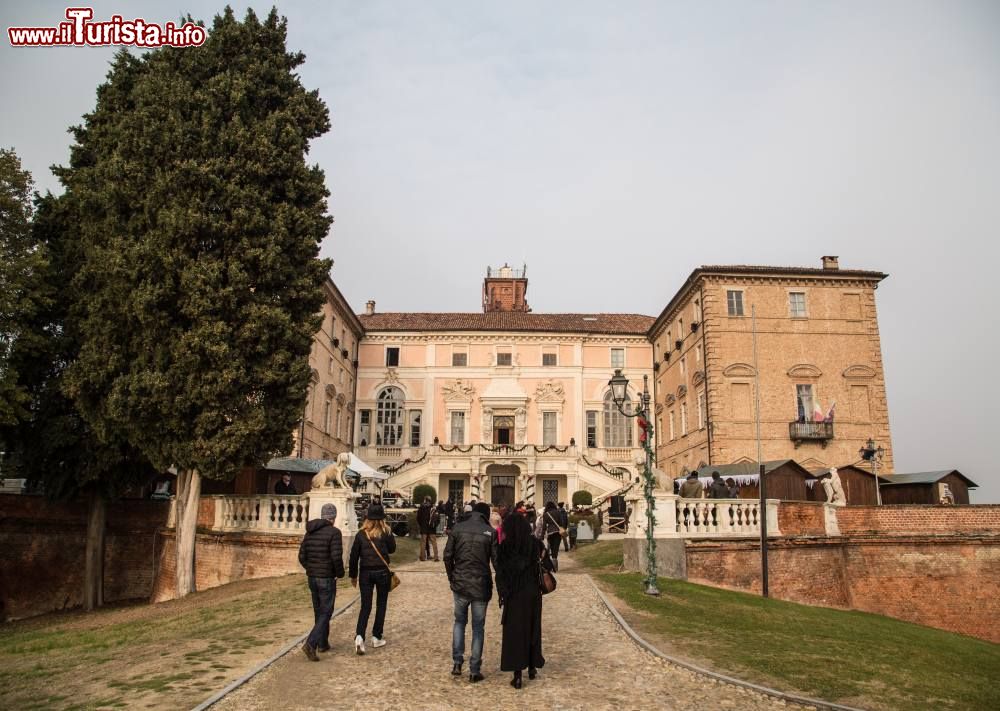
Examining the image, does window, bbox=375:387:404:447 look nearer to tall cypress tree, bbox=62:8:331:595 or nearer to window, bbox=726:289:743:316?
window, bbox=726:289:743:316

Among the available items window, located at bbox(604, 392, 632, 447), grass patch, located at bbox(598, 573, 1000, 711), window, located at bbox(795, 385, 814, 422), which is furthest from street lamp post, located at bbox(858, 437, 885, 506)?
grass patch, located at bbox(598, 573, 1000, 711)

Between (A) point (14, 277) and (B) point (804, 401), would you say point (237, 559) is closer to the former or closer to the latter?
(A) point (14, 277)

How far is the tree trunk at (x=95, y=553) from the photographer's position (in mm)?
19766

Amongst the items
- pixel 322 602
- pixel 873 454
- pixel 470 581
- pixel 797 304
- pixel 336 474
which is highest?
pixel 797 304

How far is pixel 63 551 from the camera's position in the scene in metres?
20.8

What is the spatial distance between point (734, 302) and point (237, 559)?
87.8ft

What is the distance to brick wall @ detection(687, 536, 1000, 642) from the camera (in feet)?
57.3

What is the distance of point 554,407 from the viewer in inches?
1809

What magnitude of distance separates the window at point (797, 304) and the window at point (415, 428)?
23.1m

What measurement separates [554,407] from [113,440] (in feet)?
101

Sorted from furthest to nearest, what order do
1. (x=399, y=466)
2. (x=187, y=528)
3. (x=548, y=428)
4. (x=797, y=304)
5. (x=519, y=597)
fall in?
(x=548, y=428) < (x=399, y=466) < (x=797, y=304) < (x=187, y=528) < (x=519, y=597)

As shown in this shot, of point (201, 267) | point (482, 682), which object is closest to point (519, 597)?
point (482, 682)

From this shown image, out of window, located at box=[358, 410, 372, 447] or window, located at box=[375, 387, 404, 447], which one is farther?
window, located at box=[375, 387, 404, 447]

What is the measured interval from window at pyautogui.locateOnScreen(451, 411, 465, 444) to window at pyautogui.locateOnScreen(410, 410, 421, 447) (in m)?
2.19
